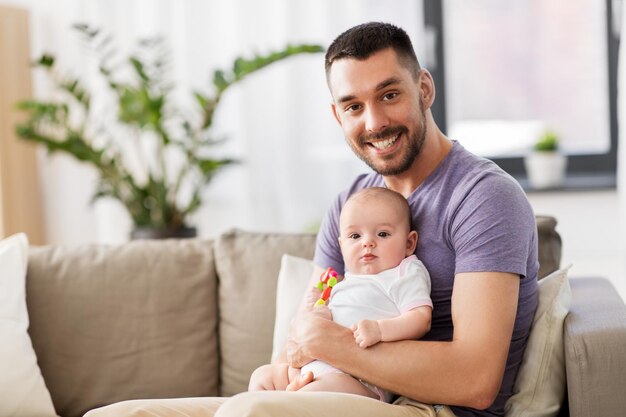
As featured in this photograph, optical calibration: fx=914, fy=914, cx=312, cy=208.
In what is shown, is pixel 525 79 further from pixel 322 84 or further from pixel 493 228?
pixel 493 228

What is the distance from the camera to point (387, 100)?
81.1 inches

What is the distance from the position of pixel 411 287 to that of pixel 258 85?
2658 millimetres

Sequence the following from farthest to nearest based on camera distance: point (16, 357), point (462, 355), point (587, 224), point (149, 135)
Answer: point (149, 135)
point (587, 224)
point (16, 357)
point (462, 355)

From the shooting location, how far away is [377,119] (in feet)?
6.73

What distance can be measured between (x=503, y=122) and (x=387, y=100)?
249cm

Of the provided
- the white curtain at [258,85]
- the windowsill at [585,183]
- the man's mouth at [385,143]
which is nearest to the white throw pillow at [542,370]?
the man's mouth at [385,143]

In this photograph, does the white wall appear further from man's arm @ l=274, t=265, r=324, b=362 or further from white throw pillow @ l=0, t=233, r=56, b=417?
white throw pillow @ l=0, t=233, r=56, b=417

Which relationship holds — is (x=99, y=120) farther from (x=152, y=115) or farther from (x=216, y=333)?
(x=216, y=333)

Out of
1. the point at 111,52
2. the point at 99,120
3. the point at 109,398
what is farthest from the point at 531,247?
the point at 99,120

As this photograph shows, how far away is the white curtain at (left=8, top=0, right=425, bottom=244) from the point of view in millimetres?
4352

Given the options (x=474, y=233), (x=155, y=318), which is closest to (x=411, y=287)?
(x=474, y=233)

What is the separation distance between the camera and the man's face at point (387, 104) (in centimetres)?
205

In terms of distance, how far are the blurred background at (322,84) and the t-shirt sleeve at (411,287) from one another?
7.89ft

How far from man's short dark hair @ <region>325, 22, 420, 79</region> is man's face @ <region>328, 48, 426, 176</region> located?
0.5 inches
